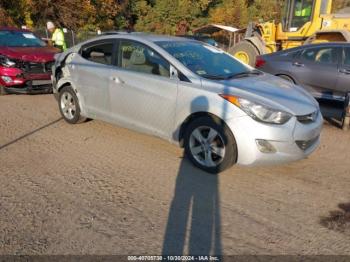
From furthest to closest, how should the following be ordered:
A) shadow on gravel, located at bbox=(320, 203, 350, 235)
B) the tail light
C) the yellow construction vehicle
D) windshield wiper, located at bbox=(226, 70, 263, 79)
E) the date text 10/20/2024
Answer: the yellow construction vehicle → the tail light → windshield wiper, located at bbox=(226, 70, 263, 79) → shadow on gravel, located at bbox=(320, 203, 350, 235) → the date text 10/20/2024

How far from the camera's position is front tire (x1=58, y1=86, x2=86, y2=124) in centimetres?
608

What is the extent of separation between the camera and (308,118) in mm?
4336

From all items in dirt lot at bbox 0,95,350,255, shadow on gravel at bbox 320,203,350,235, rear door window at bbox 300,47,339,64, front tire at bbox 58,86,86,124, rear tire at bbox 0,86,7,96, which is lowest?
rear tire at bbox 0,86,7,96

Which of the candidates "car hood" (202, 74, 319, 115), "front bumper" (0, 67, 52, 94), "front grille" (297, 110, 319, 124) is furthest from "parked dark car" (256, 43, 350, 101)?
"front bumper" (0, 67, 52, 94)

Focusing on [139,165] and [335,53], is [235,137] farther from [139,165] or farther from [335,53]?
[335,53]

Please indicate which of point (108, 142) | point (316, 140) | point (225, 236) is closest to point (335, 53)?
point (316, 140)

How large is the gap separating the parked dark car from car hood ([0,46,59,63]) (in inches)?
214

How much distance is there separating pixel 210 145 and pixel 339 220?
5.31 feet

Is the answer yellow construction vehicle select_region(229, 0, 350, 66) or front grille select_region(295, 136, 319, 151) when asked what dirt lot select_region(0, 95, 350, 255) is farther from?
yellow construction vehicle select_region(229, 0, 350, 66)

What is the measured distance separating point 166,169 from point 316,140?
191cm

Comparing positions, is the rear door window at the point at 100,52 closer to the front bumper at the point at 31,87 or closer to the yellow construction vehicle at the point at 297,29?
the front bumper at the point at 31,87

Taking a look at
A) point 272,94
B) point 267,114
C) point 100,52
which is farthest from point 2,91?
point 267,114

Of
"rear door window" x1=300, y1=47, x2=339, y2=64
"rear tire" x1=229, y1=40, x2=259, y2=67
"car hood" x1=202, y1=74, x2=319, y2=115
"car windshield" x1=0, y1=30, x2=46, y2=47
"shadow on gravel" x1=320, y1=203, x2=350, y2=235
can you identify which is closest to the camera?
"shadow on gravel" x1=320, y1=203, x2=350, y2=235

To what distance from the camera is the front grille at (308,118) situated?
167 inches
